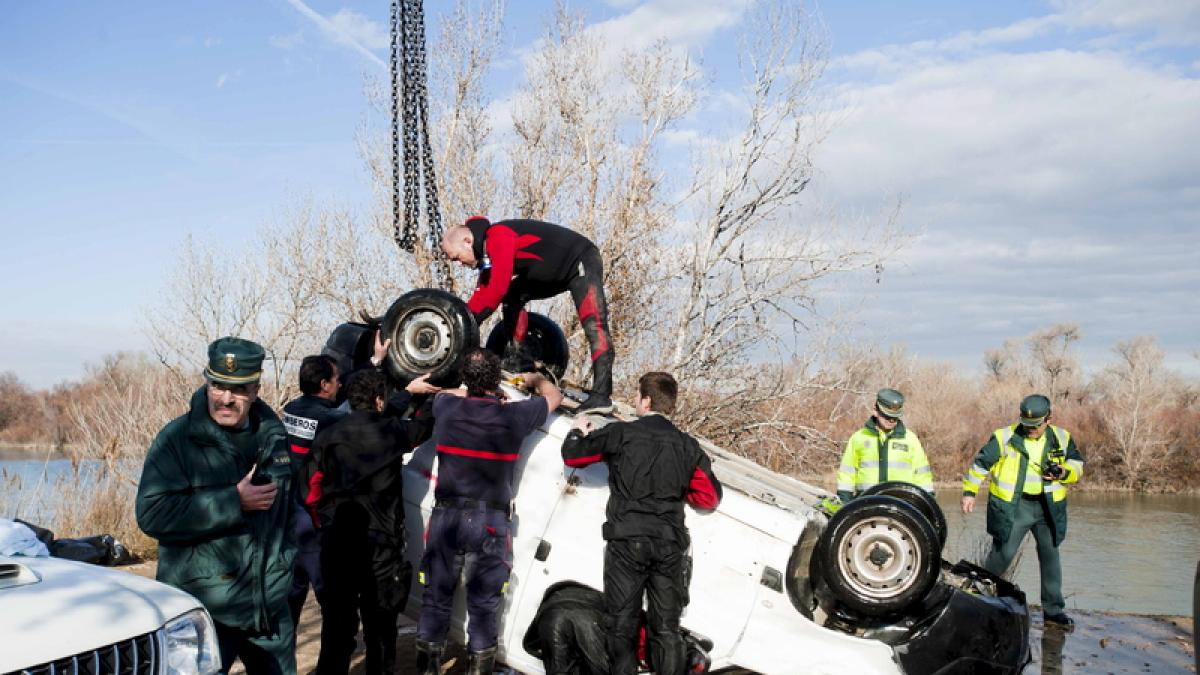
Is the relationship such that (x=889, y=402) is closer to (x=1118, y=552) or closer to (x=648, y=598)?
(x=648, y=598)

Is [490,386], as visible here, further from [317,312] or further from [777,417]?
[317,312]

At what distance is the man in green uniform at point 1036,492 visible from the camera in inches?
327

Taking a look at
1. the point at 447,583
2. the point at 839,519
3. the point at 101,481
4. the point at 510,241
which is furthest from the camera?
the point at 101,481

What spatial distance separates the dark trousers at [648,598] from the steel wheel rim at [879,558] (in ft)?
2.60

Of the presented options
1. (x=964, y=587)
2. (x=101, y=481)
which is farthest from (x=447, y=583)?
(x=101, y=481)

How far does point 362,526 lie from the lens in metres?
4.84

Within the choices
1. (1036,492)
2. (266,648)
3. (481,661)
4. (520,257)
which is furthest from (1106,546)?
(266,648)

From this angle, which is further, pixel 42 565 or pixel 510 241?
pixel 510 241

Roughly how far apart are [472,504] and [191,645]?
1.72 m

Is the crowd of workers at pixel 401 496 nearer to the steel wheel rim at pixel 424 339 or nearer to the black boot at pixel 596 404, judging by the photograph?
the black boot at pixel 596 404

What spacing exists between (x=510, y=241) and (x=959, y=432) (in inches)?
1130

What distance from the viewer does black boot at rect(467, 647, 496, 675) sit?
449 centimetres

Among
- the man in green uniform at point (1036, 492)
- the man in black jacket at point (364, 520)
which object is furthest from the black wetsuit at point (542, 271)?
the man in green uniform at point (1036, 492)

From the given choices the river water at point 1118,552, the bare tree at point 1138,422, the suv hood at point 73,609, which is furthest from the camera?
the bare tree at point 1138,422
